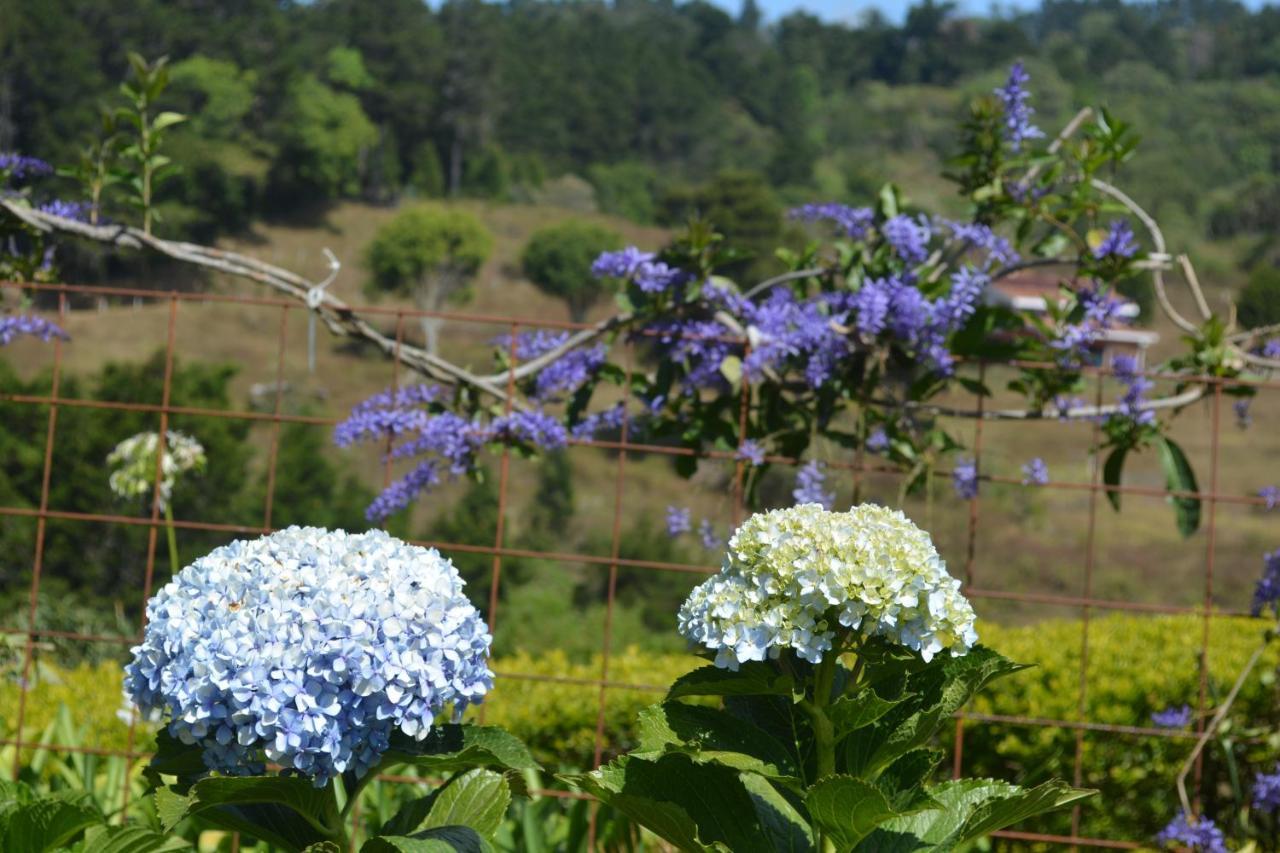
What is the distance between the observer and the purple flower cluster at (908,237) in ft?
9.61

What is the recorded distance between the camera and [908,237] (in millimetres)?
2934

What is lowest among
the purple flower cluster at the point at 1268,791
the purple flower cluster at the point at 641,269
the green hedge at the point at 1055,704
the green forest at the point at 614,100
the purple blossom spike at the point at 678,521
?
the green hedge at the point at 1055,704

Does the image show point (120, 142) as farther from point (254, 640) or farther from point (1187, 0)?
point (1187, 0)

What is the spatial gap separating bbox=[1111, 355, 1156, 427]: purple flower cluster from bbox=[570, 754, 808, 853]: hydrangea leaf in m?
1.62

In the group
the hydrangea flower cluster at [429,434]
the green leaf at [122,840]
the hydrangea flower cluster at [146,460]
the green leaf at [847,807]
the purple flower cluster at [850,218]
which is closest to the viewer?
the green leaf at [847,807]

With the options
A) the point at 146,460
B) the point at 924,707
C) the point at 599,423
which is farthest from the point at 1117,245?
the point at 146,460

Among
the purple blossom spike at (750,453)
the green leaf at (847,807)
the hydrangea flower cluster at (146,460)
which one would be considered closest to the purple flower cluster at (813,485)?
the purple blossom spike at (750,453)

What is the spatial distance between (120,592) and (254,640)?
1273cm

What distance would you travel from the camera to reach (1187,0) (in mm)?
87688

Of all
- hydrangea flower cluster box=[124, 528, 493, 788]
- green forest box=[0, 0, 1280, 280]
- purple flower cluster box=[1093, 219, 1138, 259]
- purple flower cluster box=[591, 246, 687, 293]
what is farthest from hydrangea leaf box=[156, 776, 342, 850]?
green forest box=[0, 0, 1280, 280]

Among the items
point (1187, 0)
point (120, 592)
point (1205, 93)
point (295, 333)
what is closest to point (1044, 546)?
point (120, 592)

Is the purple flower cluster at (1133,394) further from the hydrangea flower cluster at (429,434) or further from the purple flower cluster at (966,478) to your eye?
the hydrangea flower cluster at (429,434)

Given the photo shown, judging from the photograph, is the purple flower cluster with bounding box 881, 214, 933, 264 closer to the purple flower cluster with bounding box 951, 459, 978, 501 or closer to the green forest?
the purple flower cluster with bounding box 951, 459, 978, 501

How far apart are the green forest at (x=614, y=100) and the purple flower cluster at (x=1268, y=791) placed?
1391 inches
